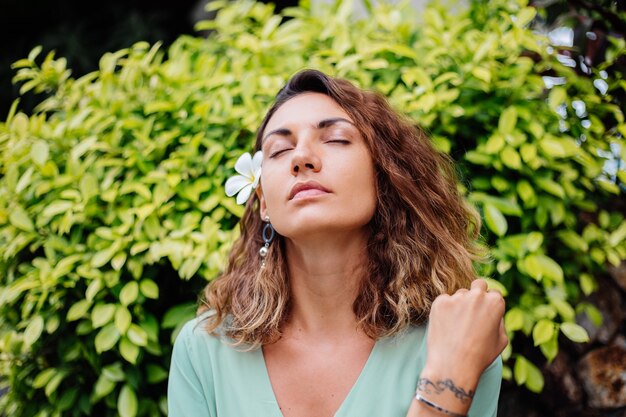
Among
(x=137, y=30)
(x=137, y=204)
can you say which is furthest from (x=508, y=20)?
(x=137, y=30)

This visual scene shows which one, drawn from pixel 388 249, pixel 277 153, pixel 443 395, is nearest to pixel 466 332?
pixel 443 395

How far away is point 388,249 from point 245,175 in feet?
1.58

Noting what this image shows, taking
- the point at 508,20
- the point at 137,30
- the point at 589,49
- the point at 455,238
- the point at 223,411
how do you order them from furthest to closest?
the point at 137,30, the point at 589,49, the point at 508,20, the point at 455,238, the point at 223,411

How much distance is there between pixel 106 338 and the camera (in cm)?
200

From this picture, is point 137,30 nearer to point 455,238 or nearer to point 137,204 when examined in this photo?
point 137,204

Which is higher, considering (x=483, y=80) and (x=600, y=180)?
(x=483, y=80)

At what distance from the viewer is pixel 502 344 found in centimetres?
145

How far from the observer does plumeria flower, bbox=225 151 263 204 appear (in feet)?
6.07

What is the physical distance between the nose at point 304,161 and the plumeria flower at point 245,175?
0.77 feet

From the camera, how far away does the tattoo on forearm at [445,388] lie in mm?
1351

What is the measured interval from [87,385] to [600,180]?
1990 millimetres

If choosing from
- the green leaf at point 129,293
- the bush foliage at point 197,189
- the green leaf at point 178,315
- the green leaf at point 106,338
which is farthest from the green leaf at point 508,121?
the green leaf at point 106,338

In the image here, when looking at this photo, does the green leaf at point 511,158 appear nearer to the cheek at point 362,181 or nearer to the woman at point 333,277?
the woman at point 333,277

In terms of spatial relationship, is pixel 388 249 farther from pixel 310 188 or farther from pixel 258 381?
pixel 258 381
